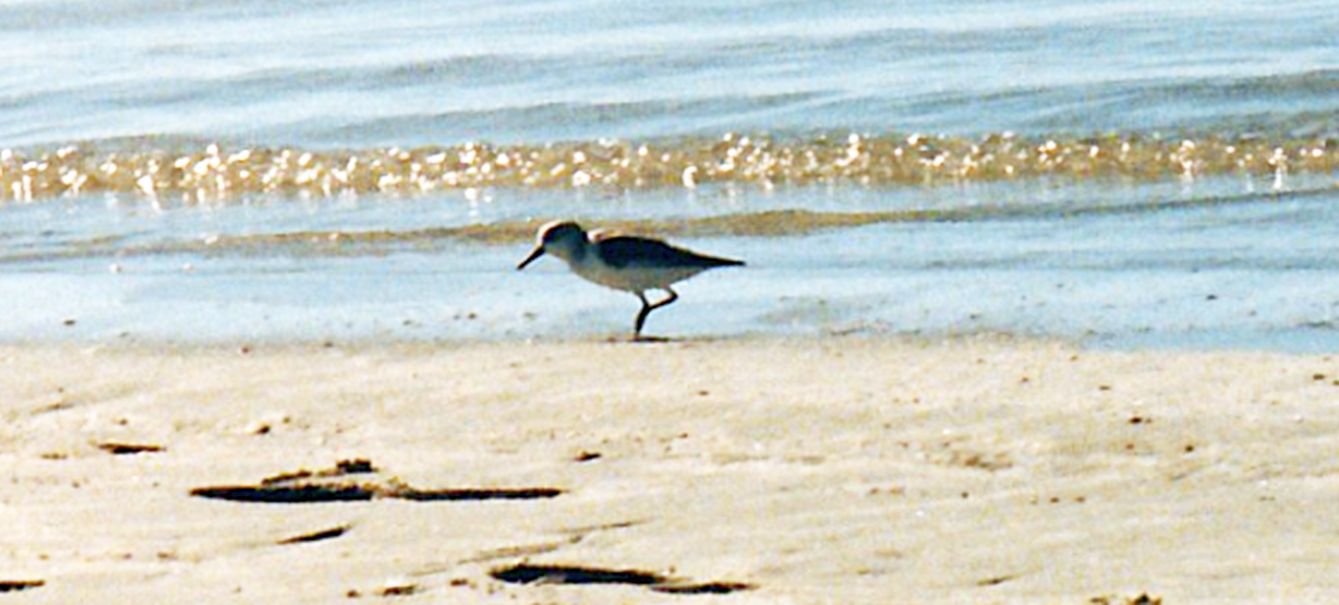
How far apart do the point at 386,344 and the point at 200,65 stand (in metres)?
14.0

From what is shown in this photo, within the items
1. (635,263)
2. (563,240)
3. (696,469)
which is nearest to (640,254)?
(635,263)

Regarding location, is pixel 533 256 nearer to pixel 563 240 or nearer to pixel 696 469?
pixel 563 240

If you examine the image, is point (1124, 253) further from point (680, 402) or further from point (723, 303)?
point (680, 402)

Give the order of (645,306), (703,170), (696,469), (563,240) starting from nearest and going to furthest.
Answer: (696,469) → (645,306) → (563,240) → (703,170)

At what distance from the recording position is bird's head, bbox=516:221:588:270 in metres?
9.80

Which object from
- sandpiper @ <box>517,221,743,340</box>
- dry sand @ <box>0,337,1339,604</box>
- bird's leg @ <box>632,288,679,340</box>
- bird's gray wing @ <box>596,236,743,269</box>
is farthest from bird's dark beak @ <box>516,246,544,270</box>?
dry sand @ <box>0,337,1339,604</box>

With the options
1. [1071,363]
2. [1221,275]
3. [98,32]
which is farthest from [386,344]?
[98,32]

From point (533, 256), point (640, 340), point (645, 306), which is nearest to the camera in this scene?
point (640, 340)

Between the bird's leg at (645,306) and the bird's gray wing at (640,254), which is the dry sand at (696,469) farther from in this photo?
the bird's gray wing at (640,254)

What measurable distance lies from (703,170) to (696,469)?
346 inches

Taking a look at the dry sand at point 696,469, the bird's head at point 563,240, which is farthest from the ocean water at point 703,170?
the dry sand at point 696,469

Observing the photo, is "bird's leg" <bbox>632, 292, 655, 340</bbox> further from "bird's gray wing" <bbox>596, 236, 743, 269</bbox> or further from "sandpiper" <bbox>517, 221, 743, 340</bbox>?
"bird's gray wing" <bbox>596, 236, 743, 269</bbox>

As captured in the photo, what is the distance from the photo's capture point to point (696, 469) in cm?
638

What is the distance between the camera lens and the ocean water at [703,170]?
9805mm
